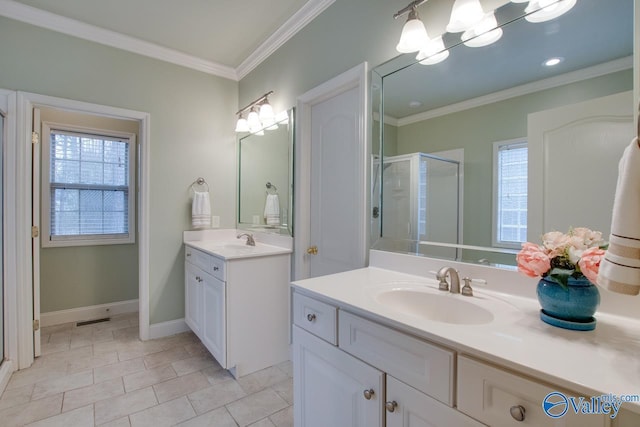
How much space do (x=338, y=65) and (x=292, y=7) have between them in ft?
2.06

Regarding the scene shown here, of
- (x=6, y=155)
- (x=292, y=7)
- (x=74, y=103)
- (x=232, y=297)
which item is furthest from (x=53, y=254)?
(x=292, y=7)

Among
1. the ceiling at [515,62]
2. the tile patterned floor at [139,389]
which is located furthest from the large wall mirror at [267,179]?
the tile patterned floor at [139,389]

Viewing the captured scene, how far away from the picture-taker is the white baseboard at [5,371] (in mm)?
1884

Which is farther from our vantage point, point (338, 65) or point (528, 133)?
point (338, 65)

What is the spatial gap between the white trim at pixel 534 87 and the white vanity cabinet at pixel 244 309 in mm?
1420

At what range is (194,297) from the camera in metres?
2.52

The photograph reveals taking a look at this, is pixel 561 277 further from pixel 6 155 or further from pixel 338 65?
pixel 6 155

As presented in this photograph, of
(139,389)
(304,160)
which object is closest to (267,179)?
(304,160)

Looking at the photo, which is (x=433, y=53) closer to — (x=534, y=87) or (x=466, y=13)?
(x=466, y=13)

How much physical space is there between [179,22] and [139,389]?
264 centimetres

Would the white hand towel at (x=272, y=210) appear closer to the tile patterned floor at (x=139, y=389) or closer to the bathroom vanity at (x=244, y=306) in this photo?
the bathroom vanity at (x=244, y=306)

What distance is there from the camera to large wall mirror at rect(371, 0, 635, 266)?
964 millimetres

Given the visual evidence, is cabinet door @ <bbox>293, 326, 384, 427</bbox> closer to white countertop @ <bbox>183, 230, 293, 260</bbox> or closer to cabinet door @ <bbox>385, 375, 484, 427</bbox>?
cabinet door @ <bbox>385, 375, 484, 427</bbox>

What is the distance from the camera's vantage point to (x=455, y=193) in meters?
1.37
